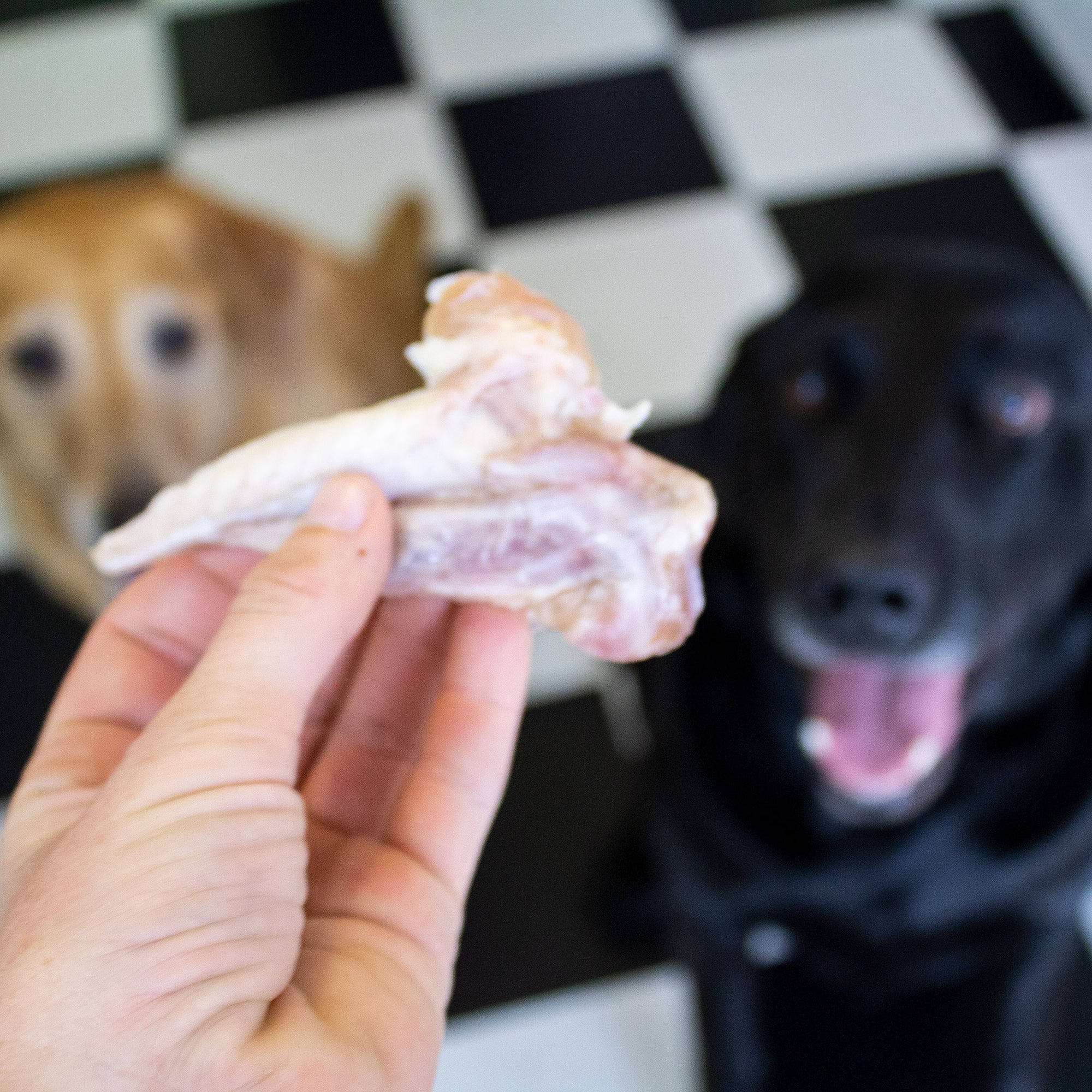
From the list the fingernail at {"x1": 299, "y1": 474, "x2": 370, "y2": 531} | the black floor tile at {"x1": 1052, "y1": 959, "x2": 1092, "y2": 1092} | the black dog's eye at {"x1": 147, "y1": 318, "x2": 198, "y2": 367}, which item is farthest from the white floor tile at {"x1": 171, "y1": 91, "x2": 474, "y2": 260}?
the black floor tile at {"x1": 1052, "y1": 959, "x2": 1092, "y2": 1092}

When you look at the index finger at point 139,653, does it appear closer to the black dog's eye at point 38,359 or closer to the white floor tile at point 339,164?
the black dog's eye at point 38,359

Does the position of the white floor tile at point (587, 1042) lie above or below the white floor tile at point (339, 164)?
below

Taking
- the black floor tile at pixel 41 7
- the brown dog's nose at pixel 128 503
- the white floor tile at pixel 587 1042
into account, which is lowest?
the white floor tile at pixel 587 1042

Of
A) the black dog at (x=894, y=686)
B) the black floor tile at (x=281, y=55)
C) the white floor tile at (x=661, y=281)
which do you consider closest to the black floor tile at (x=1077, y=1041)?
the black dog at (x=894, y=686)

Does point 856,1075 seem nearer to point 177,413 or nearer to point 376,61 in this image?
point 177,413

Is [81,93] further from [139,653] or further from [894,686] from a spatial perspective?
[894,686]

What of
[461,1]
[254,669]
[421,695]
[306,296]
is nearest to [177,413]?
[306,296]
